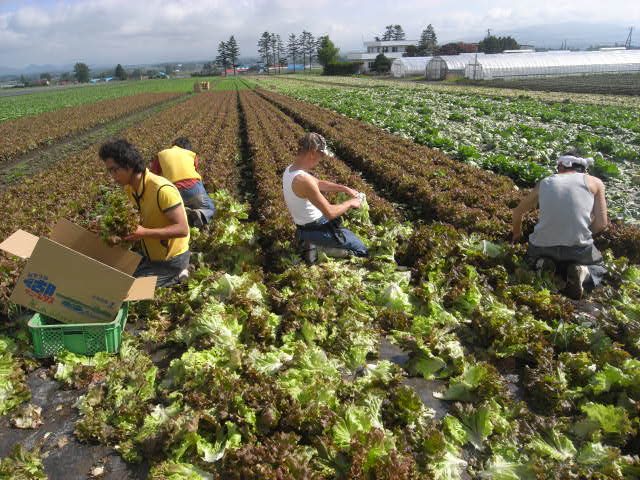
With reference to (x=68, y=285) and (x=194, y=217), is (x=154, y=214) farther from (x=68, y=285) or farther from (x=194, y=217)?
(x=194, y=217)

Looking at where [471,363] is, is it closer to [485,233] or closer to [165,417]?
[165,417]

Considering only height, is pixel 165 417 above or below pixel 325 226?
below

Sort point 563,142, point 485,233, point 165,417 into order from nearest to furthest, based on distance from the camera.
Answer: point 165,417
point 485,233
point 563,142

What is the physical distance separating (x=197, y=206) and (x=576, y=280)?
230 inches

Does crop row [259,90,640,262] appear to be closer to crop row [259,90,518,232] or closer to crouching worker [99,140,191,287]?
crop row [259,90,518,232]

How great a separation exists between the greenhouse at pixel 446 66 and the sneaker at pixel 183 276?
60.4m

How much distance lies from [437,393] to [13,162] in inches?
721

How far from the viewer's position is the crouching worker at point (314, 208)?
5.26 meters

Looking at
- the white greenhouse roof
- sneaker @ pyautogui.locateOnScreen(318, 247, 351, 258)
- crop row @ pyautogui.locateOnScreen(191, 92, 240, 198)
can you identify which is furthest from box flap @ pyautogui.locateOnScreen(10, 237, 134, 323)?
the white greenhouse roof

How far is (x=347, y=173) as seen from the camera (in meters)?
10.4

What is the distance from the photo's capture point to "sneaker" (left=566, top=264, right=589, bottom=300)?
5.12 meters

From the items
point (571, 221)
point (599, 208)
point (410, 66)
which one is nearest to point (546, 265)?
point (571, 221)

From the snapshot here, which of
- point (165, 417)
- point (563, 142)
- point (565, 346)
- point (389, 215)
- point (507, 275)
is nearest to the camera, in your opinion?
point (165, 417)

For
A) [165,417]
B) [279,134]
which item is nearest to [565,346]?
[165,417]
